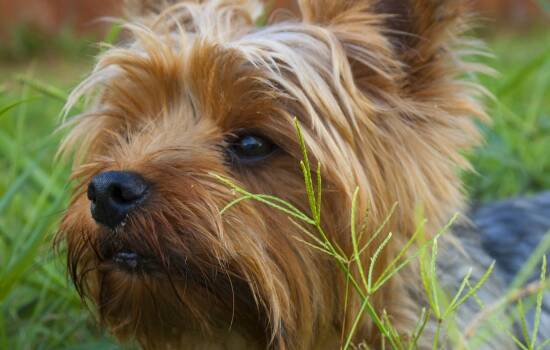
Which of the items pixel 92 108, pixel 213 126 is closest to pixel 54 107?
pixel 92 108

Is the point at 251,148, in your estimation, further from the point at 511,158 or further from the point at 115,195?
the point at 511,158

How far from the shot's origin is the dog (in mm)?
2449

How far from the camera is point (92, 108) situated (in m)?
3.19

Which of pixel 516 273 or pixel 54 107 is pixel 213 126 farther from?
pixel 54 107

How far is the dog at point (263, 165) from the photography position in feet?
8.04

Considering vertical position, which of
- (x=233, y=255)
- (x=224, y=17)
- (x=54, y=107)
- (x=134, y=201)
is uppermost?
(x=224, y=17)

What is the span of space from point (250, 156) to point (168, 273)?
505mm

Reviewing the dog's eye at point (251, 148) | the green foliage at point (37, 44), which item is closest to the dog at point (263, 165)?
the dog's eye at point (251, 148)

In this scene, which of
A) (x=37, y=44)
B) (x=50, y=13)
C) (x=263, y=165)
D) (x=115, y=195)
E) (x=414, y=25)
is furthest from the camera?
(x=50, y=13)

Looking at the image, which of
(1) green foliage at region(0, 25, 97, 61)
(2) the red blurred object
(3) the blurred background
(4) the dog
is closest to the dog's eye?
(4) the dog

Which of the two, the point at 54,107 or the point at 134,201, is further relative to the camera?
the point at 54,107

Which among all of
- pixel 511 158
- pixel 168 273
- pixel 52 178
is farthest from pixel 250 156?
pixel 511 158

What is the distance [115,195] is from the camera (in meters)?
2.39

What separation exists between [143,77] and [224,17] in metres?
0.45
